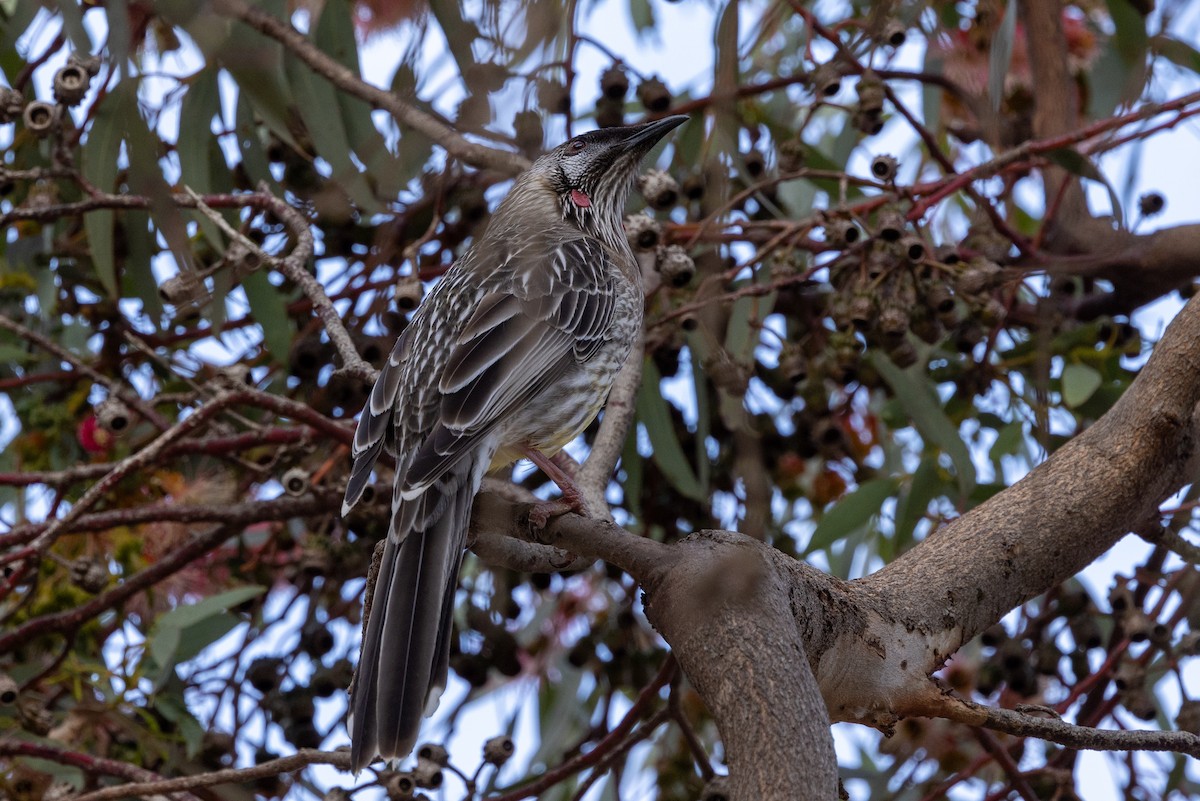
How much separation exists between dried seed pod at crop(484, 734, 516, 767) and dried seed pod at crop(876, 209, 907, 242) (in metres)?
1.14

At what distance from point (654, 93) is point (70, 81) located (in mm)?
1201

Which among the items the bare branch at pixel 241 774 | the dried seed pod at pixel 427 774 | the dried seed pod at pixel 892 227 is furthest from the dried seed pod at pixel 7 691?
the dried seed pod at pixel 892 227

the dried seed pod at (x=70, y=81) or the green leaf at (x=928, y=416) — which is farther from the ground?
the dried seed pod at (x=70, y=81)

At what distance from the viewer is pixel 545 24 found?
1.15 metres

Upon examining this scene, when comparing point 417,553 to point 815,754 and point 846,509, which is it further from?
point 846,509

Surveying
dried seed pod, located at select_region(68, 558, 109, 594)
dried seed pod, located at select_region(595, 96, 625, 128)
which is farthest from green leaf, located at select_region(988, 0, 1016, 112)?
dried seed pod, located at select_region(68, 558, 109, 594)

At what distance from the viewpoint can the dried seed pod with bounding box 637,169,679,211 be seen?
8.91 feet

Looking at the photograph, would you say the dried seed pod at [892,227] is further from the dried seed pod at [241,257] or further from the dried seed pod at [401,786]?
the dried seed pod at [401,786]

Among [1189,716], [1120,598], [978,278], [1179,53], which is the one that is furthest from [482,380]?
[1179,53]

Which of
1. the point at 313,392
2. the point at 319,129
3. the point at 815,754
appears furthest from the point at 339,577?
the point at 815,754

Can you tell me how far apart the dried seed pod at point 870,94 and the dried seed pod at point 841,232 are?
0.88 ft

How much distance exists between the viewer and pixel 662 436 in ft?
9.50

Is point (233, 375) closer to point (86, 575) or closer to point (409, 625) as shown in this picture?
point (86, 575)

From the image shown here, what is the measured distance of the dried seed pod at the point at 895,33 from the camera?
8.93ft
